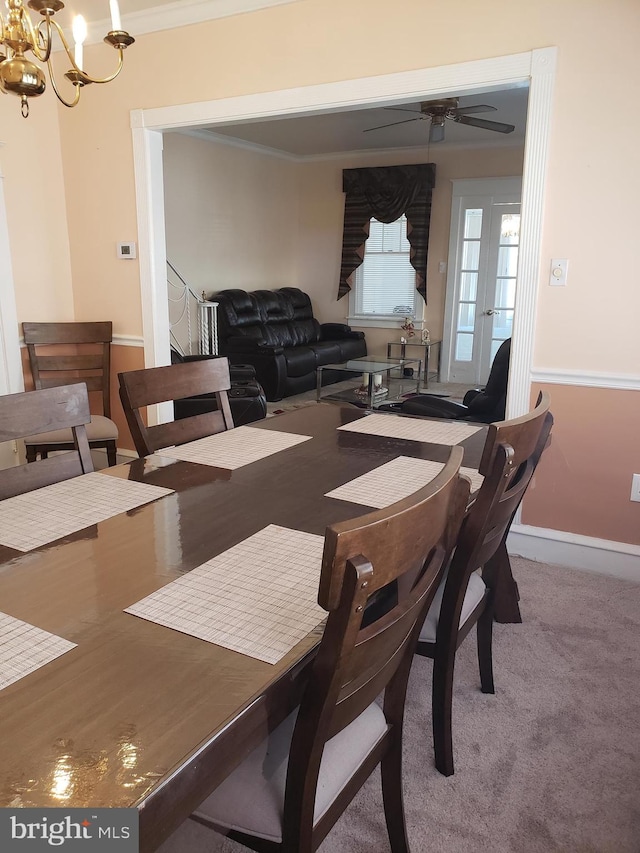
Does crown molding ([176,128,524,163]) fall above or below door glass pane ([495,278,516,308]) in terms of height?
above

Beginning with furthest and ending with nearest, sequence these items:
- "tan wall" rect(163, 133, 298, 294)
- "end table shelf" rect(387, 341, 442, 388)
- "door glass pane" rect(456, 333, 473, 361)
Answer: "door glass pane" rect(456, 333, 473, 361) < "end table shelf" rect(387, 341, 442, 388) < "tan wall" rect(163, 133, 298, 294)

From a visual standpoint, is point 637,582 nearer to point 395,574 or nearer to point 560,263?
point 560,263

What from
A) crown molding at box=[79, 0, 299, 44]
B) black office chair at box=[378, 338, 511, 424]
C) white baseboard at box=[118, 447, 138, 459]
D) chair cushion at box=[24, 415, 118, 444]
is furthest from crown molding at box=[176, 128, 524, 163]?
black office chair at box=[378, 338, 511, 424]

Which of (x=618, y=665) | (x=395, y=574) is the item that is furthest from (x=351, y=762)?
(x=618, y=665)

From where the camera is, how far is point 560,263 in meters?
2.76

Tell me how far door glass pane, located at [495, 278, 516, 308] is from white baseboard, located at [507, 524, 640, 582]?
4.68 meters

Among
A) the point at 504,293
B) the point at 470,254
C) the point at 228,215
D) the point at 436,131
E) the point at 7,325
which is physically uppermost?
the point at 436,131

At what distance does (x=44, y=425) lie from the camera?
70.1 inches

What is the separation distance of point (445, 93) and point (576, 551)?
7.16 feet

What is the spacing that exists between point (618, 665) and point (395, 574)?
167cm

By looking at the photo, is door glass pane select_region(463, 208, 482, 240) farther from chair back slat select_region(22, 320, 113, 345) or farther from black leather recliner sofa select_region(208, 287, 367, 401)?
chair back slat select_region(22, 320, 113, 345)

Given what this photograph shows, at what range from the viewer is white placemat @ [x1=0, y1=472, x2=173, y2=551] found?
1356 mm

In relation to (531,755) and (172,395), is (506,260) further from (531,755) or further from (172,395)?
(531,755)

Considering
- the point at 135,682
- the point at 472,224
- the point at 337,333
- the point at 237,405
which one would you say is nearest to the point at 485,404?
the point at 237,405
